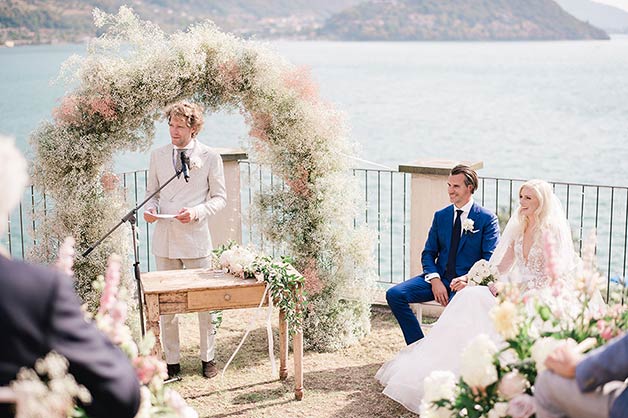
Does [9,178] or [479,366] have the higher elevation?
[9,178]

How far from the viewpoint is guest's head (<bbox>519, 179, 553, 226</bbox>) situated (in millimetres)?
5535

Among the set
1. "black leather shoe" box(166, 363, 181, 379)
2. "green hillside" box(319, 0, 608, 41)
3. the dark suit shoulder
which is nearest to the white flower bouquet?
"black leather shoe" box(166, 363, 181, 379)

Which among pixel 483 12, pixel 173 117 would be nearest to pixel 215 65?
pixel 173 117

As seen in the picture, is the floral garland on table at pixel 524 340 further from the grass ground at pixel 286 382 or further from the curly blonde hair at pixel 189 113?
the curly blonde hair at pixel 189 113

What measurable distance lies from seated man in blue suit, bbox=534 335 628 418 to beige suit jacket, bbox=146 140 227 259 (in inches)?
145

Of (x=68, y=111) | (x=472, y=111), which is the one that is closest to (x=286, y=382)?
(x=68, y=111)

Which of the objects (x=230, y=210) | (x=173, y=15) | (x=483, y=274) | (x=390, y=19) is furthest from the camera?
(x=390, y=19)

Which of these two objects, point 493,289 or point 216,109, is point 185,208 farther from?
point 493,289

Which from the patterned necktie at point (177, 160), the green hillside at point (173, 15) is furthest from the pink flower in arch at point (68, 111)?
the green hillside at point (173, 15)

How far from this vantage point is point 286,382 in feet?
20.1

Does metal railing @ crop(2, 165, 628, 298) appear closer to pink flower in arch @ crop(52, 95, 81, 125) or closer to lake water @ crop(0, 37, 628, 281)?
lake water @ crop(0, 37, 628, 281)

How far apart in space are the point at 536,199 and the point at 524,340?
2707mm

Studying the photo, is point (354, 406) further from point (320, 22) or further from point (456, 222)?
point (320, 22)

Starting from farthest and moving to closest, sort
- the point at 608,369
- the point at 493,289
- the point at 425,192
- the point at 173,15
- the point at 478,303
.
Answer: the point at 173,15
the point at 425,192
the point at 493,289
the point at 478,303
the point at 608,369
